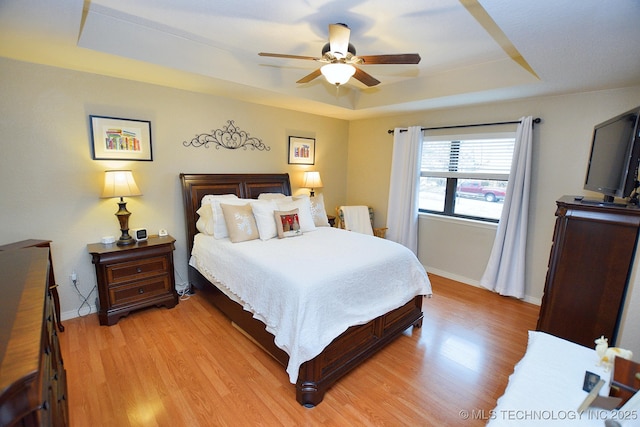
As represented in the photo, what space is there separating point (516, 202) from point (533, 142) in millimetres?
697

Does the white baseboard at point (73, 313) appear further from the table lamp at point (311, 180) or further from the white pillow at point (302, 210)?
the table lamp at point (311, 180)

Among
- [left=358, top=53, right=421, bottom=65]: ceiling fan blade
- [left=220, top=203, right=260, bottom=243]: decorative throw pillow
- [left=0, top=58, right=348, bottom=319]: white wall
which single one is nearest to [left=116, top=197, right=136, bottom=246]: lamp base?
[left=0, top=58, right=348, bottom=319]: white wall

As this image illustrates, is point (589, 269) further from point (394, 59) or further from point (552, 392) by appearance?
point (394, 59)

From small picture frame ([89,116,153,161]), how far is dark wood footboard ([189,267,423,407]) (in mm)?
1594

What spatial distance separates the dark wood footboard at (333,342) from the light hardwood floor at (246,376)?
0.10 m

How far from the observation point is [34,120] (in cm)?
245

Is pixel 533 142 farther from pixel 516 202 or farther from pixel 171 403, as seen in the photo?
pixel 171 403

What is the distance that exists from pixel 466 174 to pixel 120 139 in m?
4.08

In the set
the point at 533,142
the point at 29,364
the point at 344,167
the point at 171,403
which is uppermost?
the point at 533,142

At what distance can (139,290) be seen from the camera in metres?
2.85

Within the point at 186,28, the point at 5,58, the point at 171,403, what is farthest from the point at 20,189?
the point at 171,403

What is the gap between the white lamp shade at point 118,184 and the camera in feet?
8.68

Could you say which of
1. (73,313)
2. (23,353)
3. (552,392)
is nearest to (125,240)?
(73,313)

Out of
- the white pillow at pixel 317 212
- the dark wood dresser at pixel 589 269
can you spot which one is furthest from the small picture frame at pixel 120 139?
the dark wood dresser at pixel 589 269
